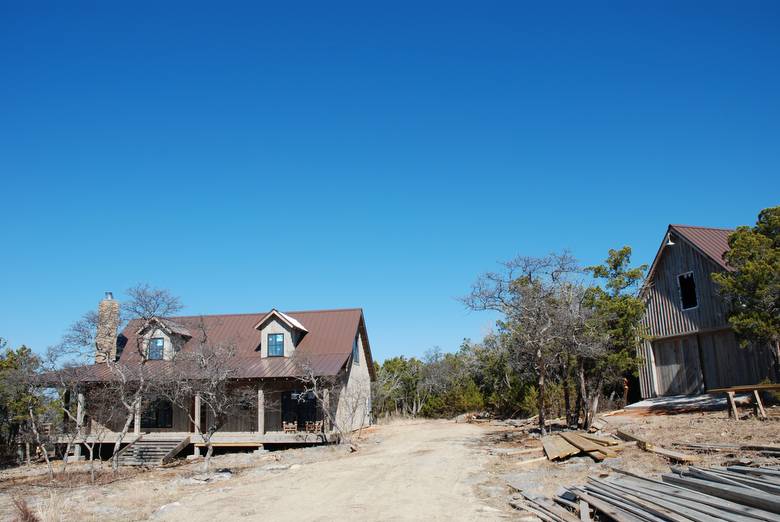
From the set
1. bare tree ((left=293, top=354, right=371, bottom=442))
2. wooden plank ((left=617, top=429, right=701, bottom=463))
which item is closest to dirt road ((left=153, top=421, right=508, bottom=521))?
bare tree ((left=293, top=354, right=371, bottom=442))

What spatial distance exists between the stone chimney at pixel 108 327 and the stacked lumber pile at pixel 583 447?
850 inches

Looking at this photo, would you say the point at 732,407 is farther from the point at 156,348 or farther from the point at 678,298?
the point at 156,348

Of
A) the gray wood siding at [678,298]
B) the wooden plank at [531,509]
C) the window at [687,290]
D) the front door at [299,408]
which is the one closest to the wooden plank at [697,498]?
the wooden plank at [531,509]

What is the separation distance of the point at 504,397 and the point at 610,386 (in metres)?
7.94

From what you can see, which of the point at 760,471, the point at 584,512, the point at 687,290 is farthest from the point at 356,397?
the point at 760,471

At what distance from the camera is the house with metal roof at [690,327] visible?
22906 mm

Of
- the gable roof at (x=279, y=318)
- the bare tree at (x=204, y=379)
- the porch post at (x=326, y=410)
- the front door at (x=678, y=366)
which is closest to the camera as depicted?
the bare tree at (x=204, y=379)

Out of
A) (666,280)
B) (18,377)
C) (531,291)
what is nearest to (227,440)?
(18,377)

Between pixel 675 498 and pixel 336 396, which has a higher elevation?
pixel 336 396

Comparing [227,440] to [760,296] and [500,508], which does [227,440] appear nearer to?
[500,508]

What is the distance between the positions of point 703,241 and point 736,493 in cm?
1819

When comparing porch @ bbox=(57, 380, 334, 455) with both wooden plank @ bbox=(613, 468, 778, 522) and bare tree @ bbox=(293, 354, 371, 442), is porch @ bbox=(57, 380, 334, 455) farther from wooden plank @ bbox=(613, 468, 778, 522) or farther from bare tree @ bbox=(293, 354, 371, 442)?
wooden plank @ bbox=(613, 468, 778, 522)

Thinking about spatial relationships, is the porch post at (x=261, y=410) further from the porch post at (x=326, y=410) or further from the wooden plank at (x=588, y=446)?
the wooden plank at (x=588, y=446)

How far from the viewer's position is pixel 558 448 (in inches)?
677
